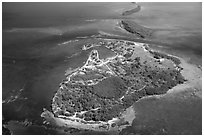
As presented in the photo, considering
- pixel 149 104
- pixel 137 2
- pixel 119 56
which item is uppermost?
pixel 137 2

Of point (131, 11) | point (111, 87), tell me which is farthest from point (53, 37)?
point (131, 11)

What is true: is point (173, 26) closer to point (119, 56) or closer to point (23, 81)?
point (119, 56)

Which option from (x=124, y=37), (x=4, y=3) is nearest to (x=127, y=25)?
(x=124, y=37)

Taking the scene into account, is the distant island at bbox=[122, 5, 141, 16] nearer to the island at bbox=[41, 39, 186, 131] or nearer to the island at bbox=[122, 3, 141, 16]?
the island at bbox=[122, 3, 141, 16]

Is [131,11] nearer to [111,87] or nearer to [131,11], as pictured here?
[131,11]

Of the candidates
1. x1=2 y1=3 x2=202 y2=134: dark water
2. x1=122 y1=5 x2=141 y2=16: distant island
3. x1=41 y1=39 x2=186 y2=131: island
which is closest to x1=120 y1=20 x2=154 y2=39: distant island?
x1=2 y1=3 x2=202 y2=134: dark water

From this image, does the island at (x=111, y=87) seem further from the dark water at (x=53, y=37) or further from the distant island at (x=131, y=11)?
the distant island at (x=131, y=11)
